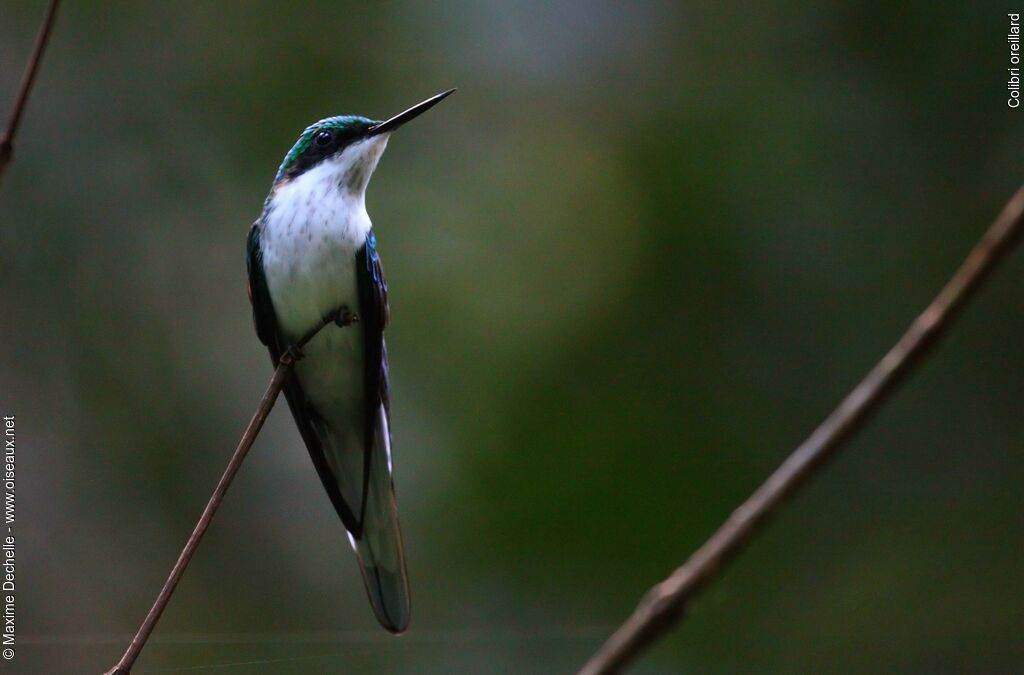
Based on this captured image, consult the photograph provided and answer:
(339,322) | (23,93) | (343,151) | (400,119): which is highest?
(23,93)

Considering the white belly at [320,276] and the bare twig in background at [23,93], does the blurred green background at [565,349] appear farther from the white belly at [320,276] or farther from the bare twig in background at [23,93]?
the bare twig in background at [23,93]

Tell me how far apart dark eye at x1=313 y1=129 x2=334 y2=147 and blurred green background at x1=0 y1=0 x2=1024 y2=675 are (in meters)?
Result: 2.15

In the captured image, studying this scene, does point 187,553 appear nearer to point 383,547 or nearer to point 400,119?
point 383,547

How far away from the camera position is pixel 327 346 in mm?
3207

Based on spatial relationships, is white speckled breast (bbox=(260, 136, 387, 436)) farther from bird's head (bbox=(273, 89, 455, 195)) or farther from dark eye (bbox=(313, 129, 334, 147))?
dark eye (bbox=(313, 129, 334, 147))

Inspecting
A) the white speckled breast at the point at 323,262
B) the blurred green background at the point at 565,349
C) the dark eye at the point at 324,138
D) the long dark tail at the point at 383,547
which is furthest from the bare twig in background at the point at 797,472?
the blurred green background at the point at 565,349

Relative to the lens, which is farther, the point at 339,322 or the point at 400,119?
the point at 400,119

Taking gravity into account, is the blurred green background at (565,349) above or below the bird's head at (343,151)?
below

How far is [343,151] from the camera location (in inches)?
130

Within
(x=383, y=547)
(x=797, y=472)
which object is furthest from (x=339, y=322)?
(x=797, y=472)

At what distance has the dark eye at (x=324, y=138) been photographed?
11.2 feet

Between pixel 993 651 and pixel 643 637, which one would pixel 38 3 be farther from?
pixel 643 637

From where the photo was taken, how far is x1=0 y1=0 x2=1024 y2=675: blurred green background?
495cm

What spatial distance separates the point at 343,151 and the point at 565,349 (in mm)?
2437
